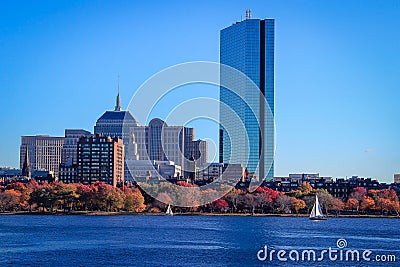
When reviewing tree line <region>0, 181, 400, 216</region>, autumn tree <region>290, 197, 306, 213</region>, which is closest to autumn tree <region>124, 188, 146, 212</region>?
tree line <region>0, 181, 400, 216</region>

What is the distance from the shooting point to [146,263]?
2398 inches

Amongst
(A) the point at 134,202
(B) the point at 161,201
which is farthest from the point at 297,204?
(A) the point at 134,202

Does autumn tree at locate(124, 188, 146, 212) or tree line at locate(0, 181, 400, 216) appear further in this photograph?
autumn tree at locate(124, 188, 146, 212)

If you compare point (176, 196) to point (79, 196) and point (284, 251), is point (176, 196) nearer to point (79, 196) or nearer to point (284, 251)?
point (79, 196)

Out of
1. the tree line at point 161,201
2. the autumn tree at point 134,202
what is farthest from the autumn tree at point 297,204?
the autumn tree at point 134,202

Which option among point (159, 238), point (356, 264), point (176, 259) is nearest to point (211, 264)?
point (176, 259)

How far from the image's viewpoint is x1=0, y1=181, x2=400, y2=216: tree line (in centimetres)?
15000

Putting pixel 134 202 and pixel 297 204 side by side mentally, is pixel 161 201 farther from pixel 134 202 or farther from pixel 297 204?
pixel 297 204

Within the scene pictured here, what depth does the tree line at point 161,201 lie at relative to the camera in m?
150

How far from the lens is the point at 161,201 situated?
6161 inches

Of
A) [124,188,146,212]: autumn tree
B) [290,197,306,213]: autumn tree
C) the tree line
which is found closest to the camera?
the tree line

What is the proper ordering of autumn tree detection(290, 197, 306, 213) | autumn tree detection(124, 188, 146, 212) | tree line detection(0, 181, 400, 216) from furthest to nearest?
autumn tree detection(290, 197, 306, 213), autumn tree detection(124, 188, 146, 212), tree line detection(0, 181, 400, 216)

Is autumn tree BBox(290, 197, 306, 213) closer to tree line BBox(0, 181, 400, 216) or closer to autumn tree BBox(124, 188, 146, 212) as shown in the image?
tree line BBox(0, 181, 400, 216)

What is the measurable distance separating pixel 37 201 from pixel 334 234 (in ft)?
234
